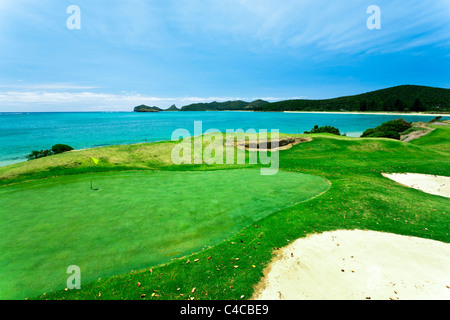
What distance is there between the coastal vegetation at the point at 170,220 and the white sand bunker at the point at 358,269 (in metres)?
0.52

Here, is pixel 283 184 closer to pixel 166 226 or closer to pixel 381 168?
pixel 166 226

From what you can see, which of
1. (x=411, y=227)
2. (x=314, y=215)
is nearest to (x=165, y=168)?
(x=314, y=215)

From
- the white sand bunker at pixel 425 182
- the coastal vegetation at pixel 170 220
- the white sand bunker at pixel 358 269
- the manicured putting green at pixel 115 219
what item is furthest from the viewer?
the white sand bunker at pixel 425 182

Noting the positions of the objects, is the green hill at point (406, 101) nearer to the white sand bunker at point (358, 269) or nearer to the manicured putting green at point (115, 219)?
the white sand bunker at point (358, 269)

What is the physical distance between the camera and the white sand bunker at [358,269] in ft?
16.5

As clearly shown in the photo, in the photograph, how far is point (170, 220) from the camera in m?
8.31

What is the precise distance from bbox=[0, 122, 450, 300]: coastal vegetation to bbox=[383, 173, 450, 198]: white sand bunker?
1.00m

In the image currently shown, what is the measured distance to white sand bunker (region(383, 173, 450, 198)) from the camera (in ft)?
41.6

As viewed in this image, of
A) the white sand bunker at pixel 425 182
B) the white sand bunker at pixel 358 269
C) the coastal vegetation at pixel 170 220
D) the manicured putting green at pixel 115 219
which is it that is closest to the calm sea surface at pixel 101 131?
the coastal vegetation at pixel 170 220

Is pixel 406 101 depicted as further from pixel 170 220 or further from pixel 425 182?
pixel 170 220

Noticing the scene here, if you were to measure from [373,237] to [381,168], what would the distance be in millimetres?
13136

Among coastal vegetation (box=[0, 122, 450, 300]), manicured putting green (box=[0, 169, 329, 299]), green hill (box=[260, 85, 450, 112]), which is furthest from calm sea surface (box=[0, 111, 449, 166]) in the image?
green hill (box=[260, 85, 450, 112])

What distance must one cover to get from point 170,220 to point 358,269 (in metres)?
7.14
